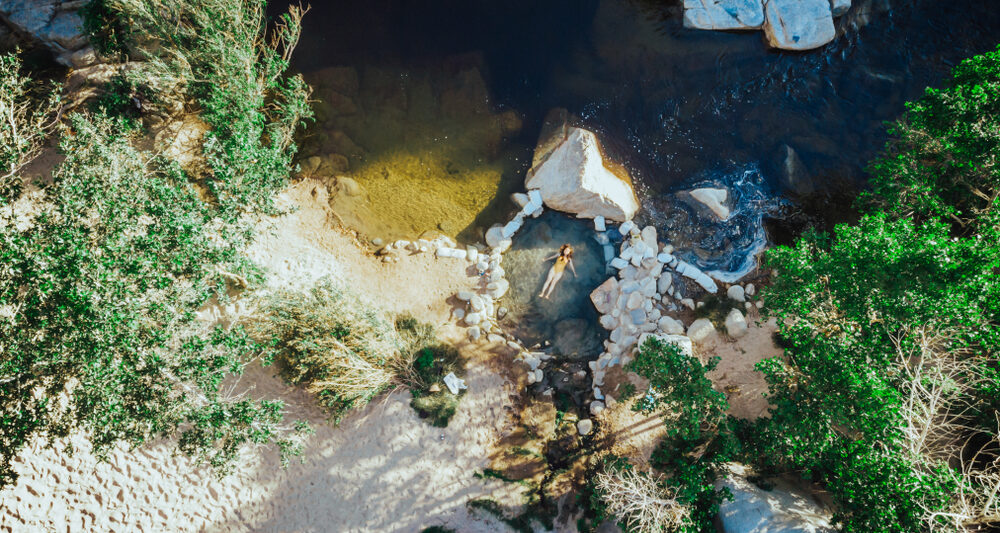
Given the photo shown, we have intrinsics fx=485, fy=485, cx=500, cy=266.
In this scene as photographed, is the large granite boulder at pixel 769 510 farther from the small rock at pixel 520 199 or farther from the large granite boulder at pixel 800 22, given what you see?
the large granite boulder at pixel 800 22

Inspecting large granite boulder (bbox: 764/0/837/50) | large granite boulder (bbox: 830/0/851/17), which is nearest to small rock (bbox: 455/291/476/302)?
large granite boulder (bbox: 764/0/837/50)

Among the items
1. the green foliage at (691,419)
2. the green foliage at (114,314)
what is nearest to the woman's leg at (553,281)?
the green foliage at (691,419)

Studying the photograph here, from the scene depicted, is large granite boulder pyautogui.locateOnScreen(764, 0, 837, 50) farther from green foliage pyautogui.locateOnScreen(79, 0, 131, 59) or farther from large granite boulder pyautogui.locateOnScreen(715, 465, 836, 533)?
green foliage pyautogui.locateOnScreen(79, 0, 131, 59)

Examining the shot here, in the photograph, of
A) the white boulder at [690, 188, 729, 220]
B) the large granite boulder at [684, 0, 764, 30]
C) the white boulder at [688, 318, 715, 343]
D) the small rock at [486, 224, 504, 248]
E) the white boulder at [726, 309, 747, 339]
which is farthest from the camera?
the large granite boulder at [684, 0, 764, 30]

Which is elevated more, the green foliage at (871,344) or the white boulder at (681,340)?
the green foliage at (871,344)

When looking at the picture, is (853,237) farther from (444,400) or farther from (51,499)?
(51,499)
